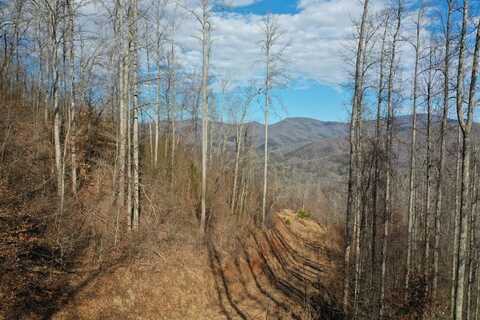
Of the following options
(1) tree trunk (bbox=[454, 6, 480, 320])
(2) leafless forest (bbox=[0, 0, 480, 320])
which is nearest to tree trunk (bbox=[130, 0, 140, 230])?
(2) leafless forest (bbox=[0, 0, 480, 320])

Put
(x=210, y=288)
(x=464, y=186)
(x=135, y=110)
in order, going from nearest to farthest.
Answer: (x=464, y=186)
(x=135, y=110)
(x=210, y=288)

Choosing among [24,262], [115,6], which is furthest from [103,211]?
→ [115,6]

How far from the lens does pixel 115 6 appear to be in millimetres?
10203

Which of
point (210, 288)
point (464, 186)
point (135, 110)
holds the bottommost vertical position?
point (210, 288)

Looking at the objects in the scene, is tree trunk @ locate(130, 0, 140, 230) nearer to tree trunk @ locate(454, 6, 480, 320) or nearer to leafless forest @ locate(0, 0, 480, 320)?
leafless forest @ locate(0, 0, 480, 320)

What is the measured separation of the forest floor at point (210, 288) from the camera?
804 cm

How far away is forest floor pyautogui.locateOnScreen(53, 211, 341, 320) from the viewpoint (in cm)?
804

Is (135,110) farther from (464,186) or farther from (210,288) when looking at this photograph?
(464,186)

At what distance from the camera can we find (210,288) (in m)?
11.2

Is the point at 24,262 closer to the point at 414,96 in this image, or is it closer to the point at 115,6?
the point at 115,6

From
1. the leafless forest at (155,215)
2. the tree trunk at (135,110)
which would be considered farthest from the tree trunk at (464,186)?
the tree trunk at (135,110)

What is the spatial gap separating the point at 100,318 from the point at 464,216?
8701mm

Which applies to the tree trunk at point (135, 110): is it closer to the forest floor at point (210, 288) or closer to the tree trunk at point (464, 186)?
the forest floor at point (210, 288)

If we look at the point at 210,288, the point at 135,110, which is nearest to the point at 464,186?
the point at 210,288
